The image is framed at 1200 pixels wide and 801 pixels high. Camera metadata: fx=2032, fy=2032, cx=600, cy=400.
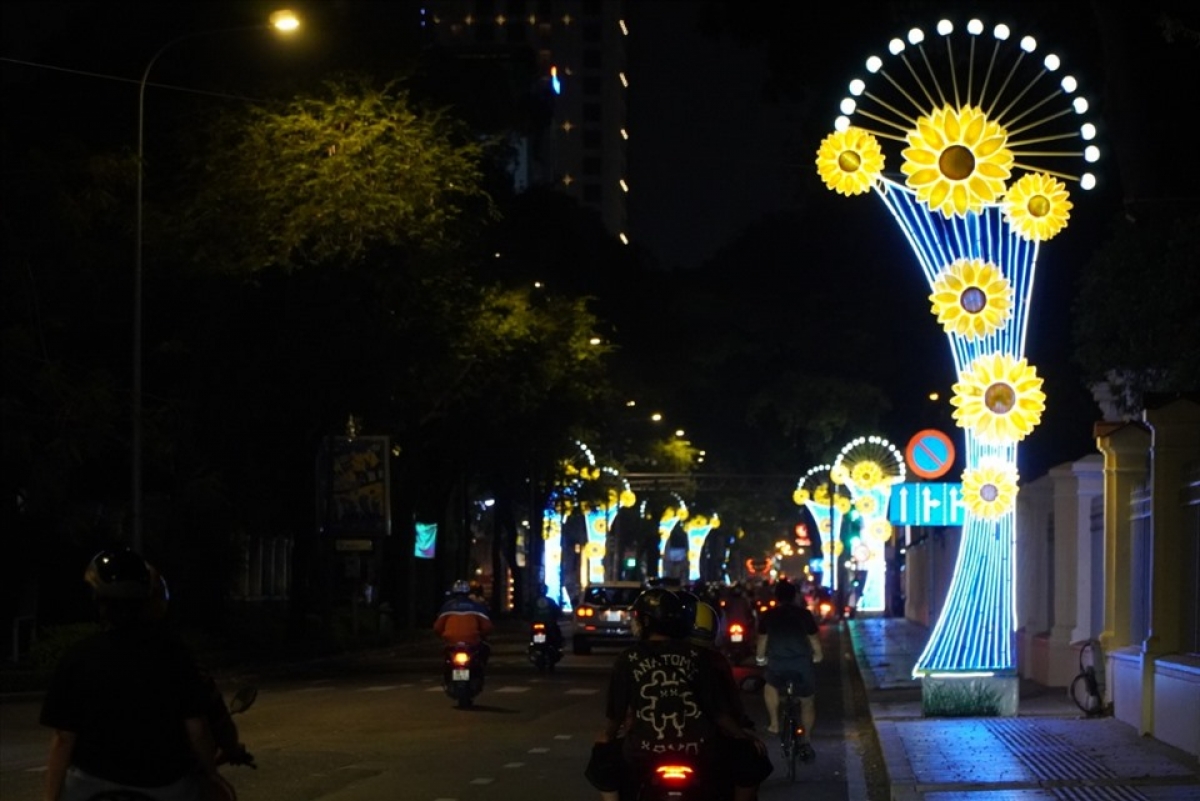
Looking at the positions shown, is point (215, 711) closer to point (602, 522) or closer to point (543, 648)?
point (543, 648)

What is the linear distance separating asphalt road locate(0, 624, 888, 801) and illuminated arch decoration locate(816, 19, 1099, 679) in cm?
205

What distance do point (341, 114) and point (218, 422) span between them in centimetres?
687

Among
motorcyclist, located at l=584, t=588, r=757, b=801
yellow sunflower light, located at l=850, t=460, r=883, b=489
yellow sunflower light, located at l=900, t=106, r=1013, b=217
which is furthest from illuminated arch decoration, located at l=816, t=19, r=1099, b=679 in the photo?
yellow sunflower light, located at l=850, t=460, r=883, b=489

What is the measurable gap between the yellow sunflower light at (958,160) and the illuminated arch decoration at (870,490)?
2362cm

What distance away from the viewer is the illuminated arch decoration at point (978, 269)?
22266 mm

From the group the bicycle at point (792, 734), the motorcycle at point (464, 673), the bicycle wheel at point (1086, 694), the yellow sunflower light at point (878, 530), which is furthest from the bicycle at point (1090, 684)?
the yellow sunflower light at point (878, 530)

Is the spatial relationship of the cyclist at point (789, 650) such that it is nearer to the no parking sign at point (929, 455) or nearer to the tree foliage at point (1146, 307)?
the tree foliage at point (1146, 307)

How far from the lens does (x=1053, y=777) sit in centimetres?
1634

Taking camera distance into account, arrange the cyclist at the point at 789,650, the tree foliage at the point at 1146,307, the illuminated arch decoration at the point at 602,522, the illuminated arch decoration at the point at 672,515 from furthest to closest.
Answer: the illuminated arch decoration at the point at 672,515 → the illuminated arch decoration at the point at 602,522 → the tree foliage at the point at 1146,307 → the cyclist at the point at 789,650

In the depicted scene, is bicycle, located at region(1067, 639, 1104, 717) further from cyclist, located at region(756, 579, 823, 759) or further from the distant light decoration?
the distant light decoration

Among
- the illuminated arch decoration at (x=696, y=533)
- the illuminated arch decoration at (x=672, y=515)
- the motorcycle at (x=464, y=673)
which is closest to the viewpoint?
the motorcycle at (x=464, y=673)

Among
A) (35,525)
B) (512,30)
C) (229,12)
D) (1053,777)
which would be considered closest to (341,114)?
(229,12)

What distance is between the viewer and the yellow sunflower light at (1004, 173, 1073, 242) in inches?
878

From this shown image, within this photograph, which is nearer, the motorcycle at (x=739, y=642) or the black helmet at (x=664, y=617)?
the black helmet at (x=664, y=617)
